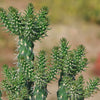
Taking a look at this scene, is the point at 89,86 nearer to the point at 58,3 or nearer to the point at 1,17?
the point at 1,17

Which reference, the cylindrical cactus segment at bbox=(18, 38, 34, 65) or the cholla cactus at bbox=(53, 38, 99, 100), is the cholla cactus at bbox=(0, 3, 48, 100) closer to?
the cylindrical cactus segment at bbox=(18, 38, 34, 65)

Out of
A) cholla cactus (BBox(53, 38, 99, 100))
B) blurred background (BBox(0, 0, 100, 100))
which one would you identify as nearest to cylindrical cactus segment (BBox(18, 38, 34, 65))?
cholla cactus (BBox(53, 38, 99, 100))

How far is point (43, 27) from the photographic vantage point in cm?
349

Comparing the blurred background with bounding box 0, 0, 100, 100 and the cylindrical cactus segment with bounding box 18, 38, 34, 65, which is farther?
the blurred background with bounding box 0, 0, 100, 100

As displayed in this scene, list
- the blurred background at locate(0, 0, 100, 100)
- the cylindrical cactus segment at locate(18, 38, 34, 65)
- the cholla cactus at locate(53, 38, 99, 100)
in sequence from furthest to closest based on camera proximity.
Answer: the blurred background at locate(0, 0, 100, 100)
the cylindrical cactus segment at locate(18, 38, 34, 65)
the cholla cactus at locate(53, 38, 99, 100)

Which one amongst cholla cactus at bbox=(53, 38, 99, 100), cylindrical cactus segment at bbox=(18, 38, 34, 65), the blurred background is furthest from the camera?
the blurred background

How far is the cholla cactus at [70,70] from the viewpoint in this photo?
340cm

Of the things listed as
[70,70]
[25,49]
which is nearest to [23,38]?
[25,49]

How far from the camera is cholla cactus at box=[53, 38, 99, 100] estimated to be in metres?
3.40

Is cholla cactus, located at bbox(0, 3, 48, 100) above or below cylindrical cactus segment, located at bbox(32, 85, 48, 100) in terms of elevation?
above

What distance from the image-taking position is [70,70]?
347 cm

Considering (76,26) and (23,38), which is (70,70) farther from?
(76,26)

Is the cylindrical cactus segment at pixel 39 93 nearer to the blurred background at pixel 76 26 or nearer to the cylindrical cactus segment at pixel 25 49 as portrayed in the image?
the cylindrical cactus segment at pixel 25 49

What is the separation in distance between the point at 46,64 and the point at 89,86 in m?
0.58
